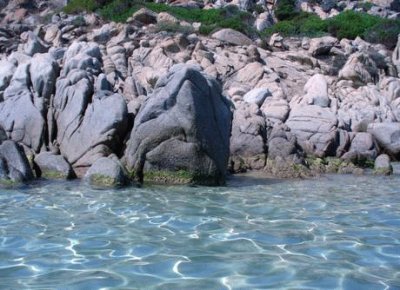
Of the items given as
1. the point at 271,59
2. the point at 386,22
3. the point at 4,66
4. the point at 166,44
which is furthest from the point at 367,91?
the point at 4,66

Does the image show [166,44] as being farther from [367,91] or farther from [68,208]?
[68,208]

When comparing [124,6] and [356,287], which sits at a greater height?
[124,6]

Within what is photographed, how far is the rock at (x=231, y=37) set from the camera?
31672mm

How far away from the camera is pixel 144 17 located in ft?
117

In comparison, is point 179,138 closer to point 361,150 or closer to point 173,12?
point 361,150

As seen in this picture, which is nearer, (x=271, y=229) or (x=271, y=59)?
(x=271, y=229)

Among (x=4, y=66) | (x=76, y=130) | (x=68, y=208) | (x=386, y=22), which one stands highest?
(x=386, y=22)

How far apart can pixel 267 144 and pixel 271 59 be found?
44.5 ft

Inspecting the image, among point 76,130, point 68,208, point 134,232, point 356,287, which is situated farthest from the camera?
point 76,130

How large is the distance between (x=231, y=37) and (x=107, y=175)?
2179cm

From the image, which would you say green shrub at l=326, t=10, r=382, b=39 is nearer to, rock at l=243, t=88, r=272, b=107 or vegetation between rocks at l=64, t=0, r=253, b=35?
vegetation between rocks at l=64, t=0, r=253, b=35

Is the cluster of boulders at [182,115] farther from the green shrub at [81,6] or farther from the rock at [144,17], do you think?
the green shrub at [81,6]

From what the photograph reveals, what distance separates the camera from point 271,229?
7.64 m

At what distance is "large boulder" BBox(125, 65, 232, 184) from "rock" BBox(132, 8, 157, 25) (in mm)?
23170
